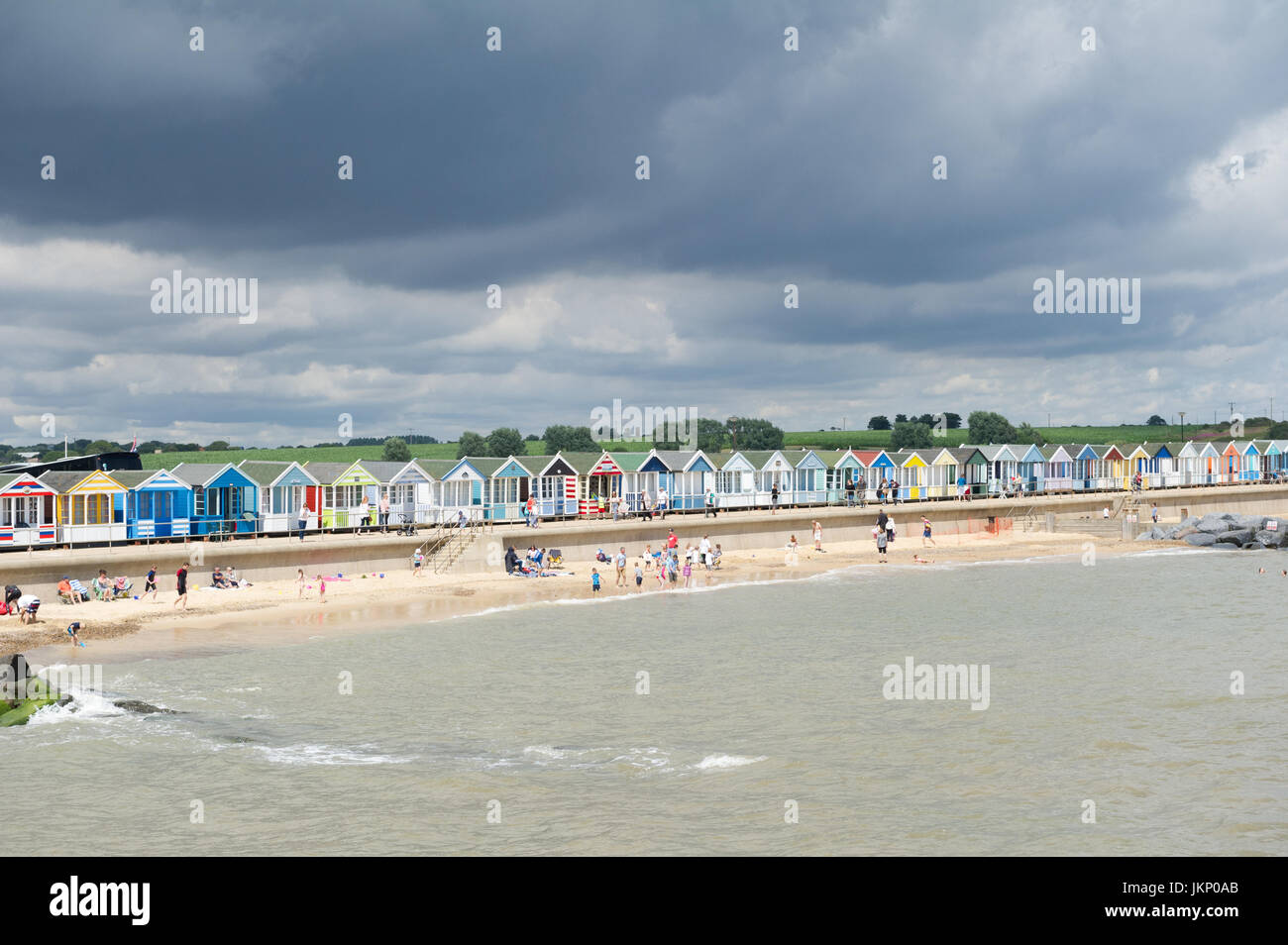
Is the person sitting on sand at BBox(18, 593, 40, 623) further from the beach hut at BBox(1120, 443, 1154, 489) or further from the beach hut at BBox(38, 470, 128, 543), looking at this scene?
the beach hut at BBox(1120, 443, 1154, 489)

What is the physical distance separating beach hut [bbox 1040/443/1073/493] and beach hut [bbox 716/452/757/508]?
34.6 meters

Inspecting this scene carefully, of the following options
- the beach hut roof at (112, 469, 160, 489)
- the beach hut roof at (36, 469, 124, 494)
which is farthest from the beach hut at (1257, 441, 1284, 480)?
the beach hut roof at (36, 469, 124, 494)

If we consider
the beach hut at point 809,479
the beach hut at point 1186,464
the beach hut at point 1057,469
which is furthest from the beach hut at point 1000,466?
the beach hut at point 1186,464

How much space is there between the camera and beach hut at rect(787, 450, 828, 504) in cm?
7288

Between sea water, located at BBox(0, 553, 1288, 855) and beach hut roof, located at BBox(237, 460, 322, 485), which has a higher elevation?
beach hut roof, located at BBox(237, 460, 322, 485)

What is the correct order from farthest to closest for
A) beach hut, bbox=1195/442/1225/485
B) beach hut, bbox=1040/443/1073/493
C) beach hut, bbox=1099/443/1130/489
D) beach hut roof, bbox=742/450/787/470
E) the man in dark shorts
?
1. beach hut, bbox=1195/442/1225/485
2. beach hut, bbox=1099/443/1130/489
3. beach hut, bbox=1040/443/1073/493
4. beach hut roof, bbox=742/450/787/470
5. the man in dark shorts

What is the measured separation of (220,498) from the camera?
46000 millimetres

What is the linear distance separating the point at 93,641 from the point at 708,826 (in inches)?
903

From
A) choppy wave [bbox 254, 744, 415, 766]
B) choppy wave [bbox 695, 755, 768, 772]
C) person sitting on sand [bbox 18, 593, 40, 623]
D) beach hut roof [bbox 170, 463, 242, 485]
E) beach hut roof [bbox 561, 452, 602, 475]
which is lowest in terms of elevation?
choppy wave [bbox 695, 755, 768, 772]

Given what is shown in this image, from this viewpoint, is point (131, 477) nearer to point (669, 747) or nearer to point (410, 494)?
point (410, 494)

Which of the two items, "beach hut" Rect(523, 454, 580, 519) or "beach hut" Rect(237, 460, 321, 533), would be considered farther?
"beach hut" Rect(523, 454, 580, 519)

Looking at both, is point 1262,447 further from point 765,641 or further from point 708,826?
point 708,826

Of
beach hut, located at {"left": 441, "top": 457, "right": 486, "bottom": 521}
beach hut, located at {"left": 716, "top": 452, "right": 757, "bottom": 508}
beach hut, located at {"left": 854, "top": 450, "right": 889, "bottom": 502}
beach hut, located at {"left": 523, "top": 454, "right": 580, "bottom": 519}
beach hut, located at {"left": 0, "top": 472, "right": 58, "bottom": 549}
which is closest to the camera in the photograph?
beach hut, located at {"left": 0, "top": 472, "right": 58, "bottom": 549}
